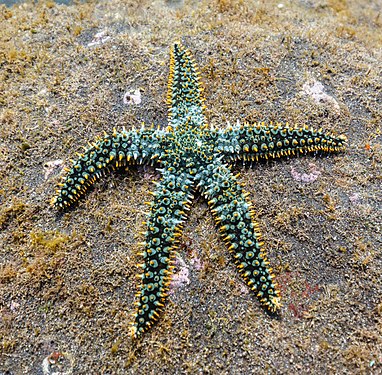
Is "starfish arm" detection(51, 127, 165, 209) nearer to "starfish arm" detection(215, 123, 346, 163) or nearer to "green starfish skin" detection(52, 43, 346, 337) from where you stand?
"green starfish skin" detection(52, 43, 346, 337)

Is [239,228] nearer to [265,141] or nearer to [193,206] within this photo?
[193,206]

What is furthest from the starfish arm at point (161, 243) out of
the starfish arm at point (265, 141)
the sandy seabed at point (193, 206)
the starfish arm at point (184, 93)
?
the starfish arm at point (184, 93)

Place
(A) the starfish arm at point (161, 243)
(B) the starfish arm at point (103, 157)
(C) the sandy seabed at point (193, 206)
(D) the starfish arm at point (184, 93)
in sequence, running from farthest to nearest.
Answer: (D) the starfish arm at point (184, 93), (B) the starfish arm at point (103, 157), (C) the sandy seabed at point (193, 206), (A) the starfish arm at point (161, 243)

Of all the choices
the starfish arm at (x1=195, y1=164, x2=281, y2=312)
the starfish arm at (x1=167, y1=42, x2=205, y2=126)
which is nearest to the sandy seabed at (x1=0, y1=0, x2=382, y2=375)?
the starfish arm at (x1=195, y1=164, x2=281, y2=312)

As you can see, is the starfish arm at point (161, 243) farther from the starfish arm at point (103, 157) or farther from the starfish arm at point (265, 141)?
the starfish arm at point (265, 141)

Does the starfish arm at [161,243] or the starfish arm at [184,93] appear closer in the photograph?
the starfish arm at [161,243]

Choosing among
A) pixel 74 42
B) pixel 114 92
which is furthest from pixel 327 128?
pixel 74 42
